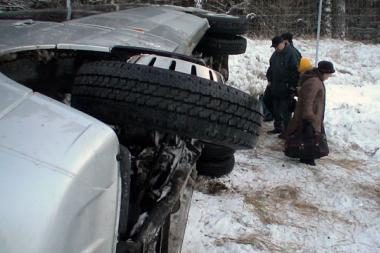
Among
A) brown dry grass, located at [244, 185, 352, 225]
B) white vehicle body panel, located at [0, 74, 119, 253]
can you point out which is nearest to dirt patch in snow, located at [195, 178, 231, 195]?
brown dry grass, located at [244, 185, 352, 225]

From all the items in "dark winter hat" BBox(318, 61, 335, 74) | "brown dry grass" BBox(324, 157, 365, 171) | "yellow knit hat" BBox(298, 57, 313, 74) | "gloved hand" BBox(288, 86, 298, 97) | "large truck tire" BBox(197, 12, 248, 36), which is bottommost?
"brown dry grass" BBox(324, 157, 365, 171)

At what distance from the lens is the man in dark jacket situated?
658 centimetres

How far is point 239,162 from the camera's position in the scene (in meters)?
5.46

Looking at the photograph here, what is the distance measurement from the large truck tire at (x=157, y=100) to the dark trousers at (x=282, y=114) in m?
4.87

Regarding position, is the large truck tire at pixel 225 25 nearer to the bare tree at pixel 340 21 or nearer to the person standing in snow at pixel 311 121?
the person standing in snow at pixel 311 121

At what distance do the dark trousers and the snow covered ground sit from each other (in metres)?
0.22

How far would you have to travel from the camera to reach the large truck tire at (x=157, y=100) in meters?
1.80

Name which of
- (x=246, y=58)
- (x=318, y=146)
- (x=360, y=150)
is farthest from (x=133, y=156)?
(x=246, y=58)

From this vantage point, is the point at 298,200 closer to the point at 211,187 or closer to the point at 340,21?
the point at 211,187

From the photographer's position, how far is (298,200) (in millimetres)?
4574

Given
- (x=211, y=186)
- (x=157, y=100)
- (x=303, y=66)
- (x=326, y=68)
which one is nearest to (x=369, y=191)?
(x=326, y=68)

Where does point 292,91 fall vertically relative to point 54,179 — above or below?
below

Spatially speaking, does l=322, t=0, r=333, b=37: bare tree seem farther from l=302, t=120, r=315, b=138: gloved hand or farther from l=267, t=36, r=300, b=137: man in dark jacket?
l=302, t=120, r=315, b=138: gloved hand

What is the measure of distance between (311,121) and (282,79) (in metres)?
1.28
